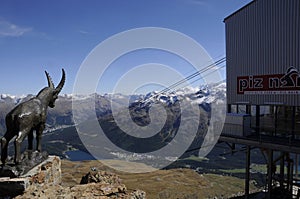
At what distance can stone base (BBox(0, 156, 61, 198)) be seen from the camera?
22.1 feet

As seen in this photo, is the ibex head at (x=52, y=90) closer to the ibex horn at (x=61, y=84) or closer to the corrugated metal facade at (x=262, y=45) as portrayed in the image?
the ibex horn at (x=61, y=84)

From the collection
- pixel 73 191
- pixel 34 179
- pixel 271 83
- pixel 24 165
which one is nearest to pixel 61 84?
pixel 24 165

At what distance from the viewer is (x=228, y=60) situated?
68.3ft

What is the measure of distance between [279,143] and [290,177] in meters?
5.83

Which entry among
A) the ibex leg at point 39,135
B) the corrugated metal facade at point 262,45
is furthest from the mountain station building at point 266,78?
the ibex leg at point 39,135

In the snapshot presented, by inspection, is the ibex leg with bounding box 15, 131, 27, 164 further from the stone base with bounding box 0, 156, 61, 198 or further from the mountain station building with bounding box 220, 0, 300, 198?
the mountain station building with bounding box 220, 0, 300, 198

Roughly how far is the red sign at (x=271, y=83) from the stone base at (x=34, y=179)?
13389mm

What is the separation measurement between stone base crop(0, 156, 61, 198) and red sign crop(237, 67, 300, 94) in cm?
1339

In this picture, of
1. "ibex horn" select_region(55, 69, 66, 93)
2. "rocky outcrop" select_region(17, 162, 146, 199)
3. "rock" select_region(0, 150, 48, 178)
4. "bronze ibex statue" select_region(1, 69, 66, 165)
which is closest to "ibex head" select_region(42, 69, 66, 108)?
"ibex horn" select_region(55, 69, 66, 93)

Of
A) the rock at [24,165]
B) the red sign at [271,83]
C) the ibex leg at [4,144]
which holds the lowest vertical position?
the rock at [24,165]

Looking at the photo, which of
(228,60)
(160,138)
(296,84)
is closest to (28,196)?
(296,84)

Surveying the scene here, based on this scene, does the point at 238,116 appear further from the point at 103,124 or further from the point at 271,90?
the point at 103,124

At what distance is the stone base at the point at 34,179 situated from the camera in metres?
6.75

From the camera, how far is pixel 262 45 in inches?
692
